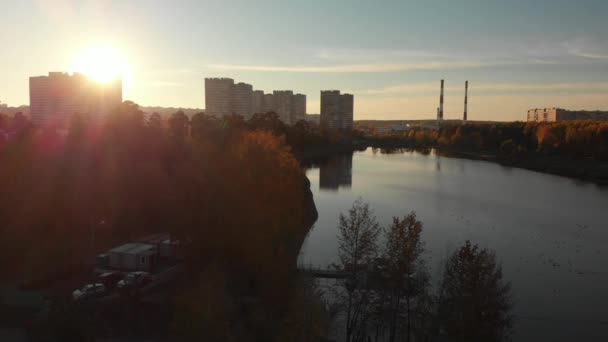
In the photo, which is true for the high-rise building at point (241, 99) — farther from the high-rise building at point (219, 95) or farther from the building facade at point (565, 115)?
the building facade at point (565, 115)

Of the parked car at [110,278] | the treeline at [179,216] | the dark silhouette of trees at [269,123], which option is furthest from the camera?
the dark silhouette of trees at [269,123]

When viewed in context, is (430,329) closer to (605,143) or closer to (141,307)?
(141,307)

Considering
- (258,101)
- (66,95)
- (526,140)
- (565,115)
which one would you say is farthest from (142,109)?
(565,115)

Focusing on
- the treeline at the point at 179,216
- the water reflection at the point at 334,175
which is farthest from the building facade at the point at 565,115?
the treeline at the point at 179,216

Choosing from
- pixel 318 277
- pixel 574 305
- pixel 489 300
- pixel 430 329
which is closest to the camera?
pixel 489 300

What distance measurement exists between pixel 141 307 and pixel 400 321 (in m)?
2.77

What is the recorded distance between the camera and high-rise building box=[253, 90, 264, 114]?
56.0 metres

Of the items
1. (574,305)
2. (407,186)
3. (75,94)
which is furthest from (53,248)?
(75,94)

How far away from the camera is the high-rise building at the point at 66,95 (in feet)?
95.0

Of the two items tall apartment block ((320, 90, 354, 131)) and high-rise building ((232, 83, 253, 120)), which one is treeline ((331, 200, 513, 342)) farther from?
tall apartment block ((320, 90, 354, 131))

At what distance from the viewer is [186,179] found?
8445 mm

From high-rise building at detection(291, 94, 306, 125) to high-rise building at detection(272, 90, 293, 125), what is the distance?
3.57 ft

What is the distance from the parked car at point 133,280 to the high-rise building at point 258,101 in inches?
1975

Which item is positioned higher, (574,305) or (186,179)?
(186,179)
